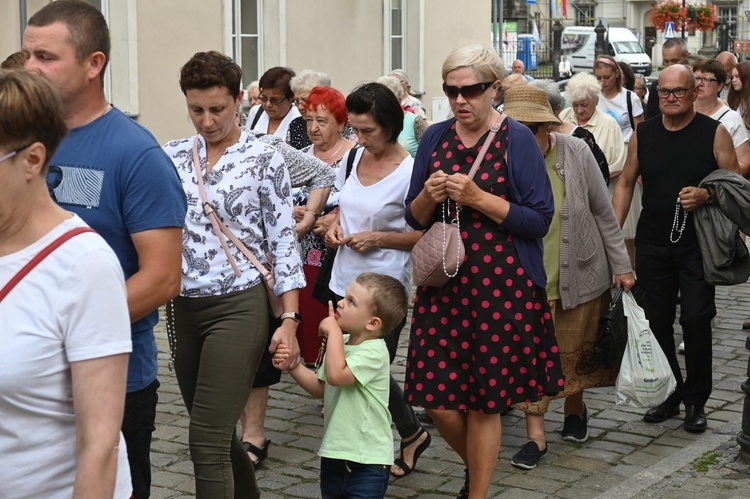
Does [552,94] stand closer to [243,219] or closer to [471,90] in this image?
[471,90]

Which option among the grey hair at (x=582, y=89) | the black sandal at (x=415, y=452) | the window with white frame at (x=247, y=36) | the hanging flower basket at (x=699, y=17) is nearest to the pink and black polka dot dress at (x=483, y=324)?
the black sandal at (x=415, y=452)

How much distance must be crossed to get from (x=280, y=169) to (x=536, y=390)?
1.43 m

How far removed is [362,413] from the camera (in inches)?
186

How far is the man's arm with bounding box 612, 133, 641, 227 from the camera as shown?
23.7ft

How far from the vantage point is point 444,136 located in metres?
5.23

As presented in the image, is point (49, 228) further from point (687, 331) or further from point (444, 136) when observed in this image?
point (687, 331)

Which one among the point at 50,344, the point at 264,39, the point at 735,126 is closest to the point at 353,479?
the point at 50,344

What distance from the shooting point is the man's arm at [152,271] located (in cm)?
334

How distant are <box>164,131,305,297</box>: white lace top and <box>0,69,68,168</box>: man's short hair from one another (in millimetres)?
2201

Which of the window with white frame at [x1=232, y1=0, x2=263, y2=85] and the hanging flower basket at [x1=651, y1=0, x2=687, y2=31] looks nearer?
the window with white frame at [x1=232, y1=0, x2=263, y2=85]

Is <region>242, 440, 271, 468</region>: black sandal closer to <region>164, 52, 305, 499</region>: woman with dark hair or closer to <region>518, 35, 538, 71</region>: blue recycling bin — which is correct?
<region>164, 52, 305, 499</region>: woman with dark hair

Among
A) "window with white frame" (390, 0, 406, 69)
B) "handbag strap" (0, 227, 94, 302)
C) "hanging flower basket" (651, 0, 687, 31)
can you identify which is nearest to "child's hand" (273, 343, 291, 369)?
"handbag strap" (0, 227, 94, 302)

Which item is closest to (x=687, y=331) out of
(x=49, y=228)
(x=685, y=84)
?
(x=685, y=84)

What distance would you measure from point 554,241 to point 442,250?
4.70ft
